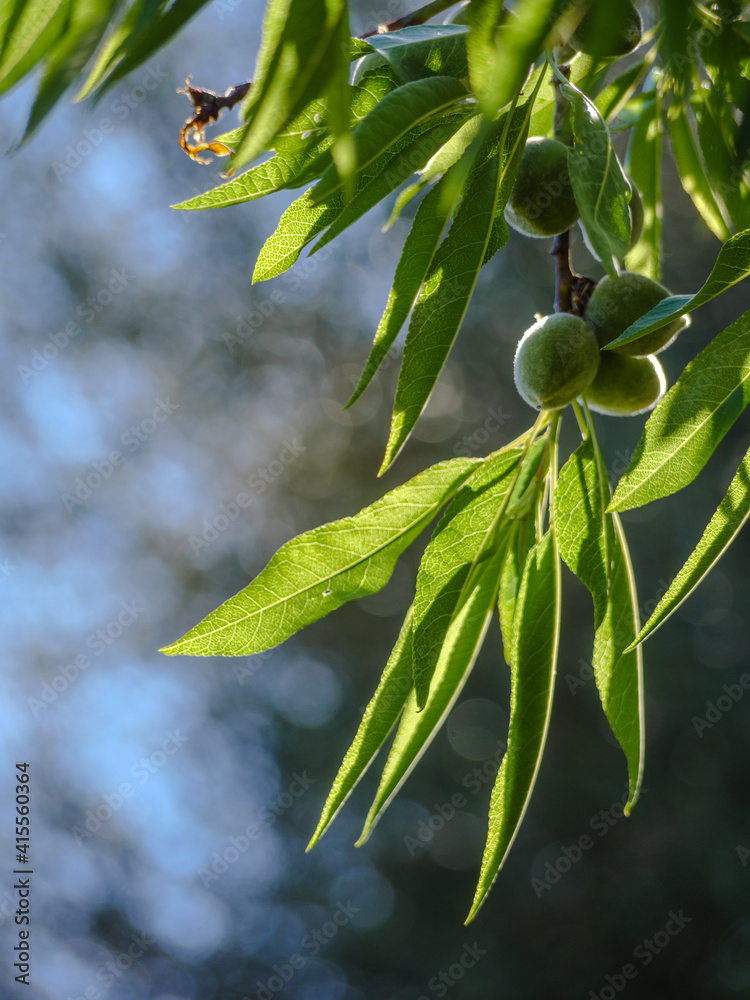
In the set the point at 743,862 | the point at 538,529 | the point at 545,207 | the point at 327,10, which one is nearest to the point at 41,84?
the point at 327,10

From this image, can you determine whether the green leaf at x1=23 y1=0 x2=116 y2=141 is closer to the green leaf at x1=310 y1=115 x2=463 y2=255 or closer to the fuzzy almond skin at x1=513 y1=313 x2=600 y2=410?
the green leaf at x1=310 y1=115 x2=463 y2=255

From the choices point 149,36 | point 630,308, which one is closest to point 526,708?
point 630,308

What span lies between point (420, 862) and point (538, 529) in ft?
16.1

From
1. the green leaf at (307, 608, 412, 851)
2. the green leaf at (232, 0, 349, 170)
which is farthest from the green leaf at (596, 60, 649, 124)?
the green leaf at (232, 0, 349, 170)

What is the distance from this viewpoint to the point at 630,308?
72 cm

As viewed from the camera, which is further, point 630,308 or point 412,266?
point 630,308

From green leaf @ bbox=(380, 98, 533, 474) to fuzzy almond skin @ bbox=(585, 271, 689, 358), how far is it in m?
0.16

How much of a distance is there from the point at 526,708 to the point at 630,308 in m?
0.35

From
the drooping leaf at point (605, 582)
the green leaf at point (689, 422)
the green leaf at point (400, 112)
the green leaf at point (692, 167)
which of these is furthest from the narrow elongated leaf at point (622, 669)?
the green leaf at point (692, 167)

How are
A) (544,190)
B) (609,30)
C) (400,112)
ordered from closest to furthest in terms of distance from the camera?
1. (609,30)
2. (400,112)
3. (544,190)

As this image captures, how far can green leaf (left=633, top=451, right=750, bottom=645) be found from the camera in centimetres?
56

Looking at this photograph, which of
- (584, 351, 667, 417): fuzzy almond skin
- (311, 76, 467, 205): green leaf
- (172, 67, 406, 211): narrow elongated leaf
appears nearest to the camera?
(311, 76, 467, 205): green leaf

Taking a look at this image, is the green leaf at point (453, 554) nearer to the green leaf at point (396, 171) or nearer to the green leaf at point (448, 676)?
the green leaf at point (448, 676)

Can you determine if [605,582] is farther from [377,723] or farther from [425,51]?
[425,51]
